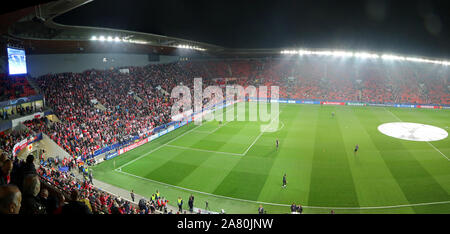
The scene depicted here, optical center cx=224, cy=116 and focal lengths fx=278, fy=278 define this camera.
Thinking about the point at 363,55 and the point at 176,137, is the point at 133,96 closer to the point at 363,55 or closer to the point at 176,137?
the point at 176,137

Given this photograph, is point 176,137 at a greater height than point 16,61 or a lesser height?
lesser

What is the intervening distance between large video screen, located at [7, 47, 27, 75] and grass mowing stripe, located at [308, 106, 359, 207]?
25.3 m

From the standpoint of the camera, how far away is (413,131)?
35.1 meters

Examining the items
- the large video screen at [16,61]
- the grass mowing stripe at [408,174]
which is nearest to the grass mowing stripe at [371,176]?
the grass mowing stripe at [408,174]

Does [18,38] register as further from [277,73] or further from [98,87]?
[277,73]

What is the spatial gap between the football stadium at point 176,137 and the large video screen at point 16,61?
0.15m

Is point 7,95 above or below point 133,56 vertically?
below

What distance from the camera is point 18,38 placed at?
2630 centimetres

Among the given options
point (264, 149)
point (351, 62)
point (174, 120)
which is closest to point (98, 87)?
point (174, 120)

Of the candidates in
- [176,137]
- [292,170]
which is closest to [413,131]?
[292,170]

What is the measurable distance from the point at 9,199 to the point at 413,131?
41425 mm

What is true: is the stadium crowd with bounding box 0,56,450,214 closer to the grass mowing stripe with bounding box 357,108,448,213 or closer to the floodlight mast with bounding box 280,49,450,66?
the floodlight mast with bounding box 280,49,450,66

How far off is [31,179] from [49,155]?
24.2m

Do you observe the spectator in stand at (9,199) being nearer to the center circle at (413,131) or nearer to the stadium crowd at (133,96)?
the stadium crowd at (133,96)
